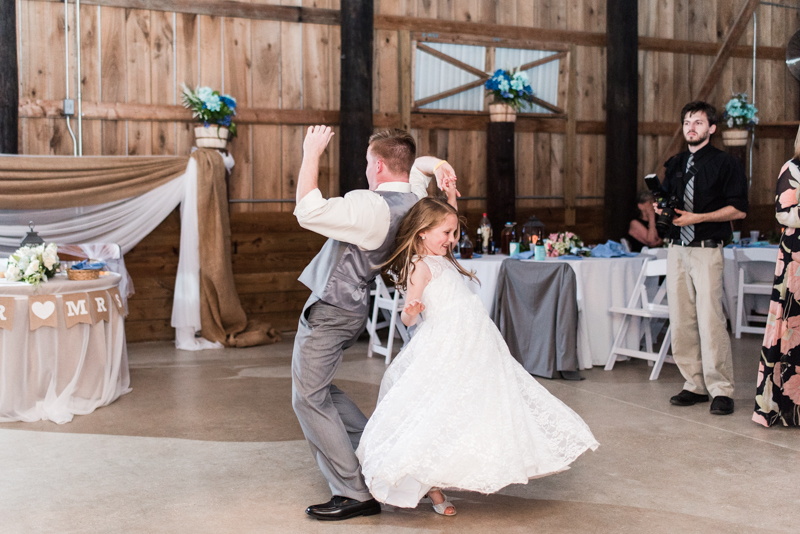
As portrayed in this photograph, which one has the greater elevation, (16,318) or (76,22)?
(76,22)

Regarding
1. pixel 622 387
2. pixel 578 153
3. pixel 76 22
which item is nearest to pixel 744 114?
pixel 578 153

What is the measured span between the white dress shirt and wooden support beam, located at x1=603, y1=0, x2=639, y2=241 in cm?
606

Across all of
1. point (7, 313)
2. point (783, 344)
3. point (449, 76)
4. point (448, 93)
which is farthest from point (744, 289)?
point (7, 313)

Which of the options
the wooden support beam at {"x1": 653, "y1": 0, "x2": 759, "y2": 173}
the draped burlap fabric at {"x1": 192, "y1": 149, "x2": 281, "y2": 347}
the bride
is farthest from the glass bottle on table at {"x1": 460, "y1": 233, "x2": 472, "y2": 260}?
the wooden support beam at {"x1": 653, "y1": 0, "x2": 759, "y2": 173}

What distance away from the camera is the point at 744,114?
8570 mm

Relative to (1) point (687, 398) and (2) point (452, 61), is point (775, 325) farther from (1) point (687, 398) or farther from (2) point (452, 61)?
(2) point (452, 61)

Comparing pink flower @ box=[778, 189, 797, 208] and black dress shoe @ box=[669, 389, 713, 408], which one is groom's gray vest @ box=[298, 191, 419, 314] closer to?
pink flower @ box=[778, 189, 797, 208]

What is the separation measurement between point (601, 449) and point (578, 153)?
18.0 ft

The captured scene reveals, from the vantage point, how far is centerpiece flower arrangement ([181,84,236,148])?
656 cm

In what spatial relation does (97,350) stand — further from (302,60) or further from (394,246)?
(302,60)

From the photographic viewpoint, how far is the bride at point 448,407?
105 inches

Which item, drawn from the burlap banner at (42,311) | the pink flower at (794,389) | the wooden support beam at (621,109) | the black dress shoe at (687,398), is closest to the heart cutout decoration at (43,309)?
the burlap banner at (42,311)

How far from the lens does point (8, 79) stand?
6.16 m

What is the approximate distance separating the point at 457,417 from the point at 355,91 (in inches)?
192
